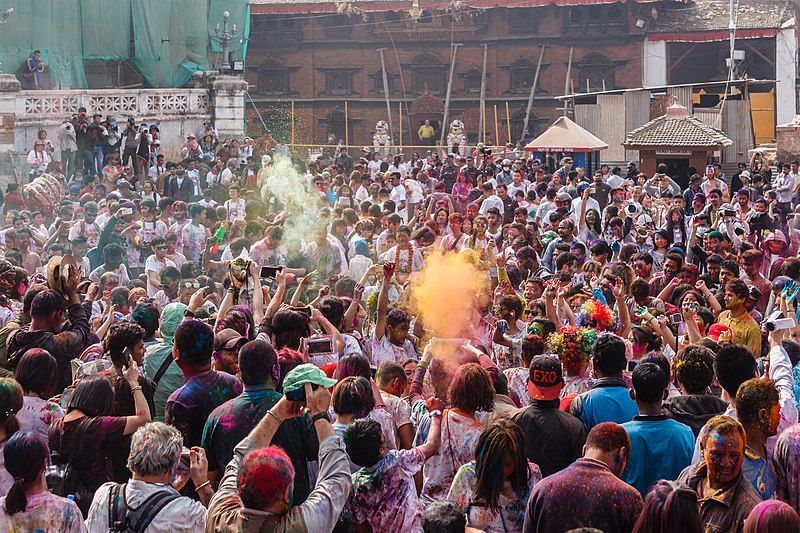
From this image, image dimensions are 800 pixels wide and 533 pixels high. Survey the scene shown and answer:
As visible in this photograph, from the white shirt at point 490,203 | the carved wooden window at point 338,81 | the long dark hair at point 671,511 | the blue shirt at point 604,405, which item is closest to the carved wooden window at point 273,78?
the carved wooden window at point 338,81

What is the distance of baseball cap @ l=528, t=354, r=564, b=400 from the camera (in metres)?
6.15

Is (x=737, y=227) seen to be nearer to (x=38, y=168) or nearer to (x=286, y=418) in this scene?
(x=286, y=418)

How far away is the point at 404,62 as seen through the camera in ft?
151

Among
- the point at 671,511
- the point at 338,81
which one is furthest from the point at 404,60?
the point at 671,511

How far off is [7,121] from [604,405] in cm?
2221

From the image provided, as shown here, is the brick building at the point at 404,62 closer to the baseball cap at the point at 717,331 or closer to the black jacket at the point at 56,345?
the baseball cap at the point at 717,331

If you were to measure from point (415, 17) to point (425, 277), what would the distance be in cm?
3442

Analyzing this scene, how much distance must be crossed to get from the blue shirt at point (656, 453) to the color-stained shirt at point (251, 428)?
1.64 m

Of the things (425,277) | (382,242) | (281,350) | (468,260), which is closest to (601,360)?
(281,350)

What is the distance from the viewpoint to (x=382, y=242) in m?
14.3

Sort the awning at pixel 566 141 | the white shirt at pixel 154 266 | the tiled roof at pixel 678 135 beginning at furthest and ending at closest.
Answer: the tiled roof at pixel 678 135
the awning at pixel 566 141
the white shirt at pixel 154 266

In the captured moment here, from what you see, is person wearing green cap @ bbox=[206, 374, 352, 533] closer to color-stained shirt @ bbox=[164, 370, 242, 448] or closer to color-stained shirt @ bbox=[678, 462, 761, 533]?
color-stained shirt @ bbox=[164, 370, 242, 448]

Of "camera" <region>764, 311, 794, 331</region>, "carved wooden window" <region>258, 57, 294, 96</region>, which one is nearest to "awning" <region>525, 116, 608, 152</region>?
"camera" <region>764, 311, 794, 331</region>

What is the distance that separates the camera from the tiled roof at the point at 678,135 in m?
27.0
